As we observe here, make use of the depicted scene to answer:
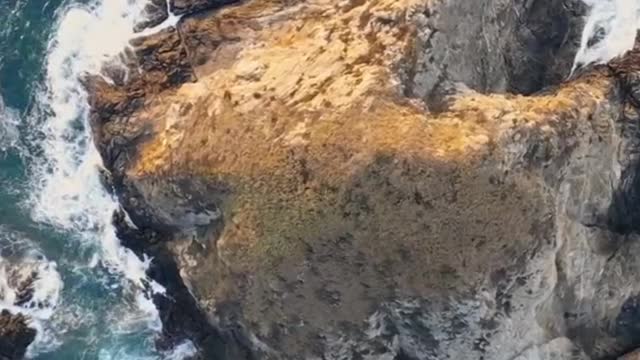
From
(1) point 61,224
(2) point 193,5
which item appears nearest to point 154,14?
(2) point 193,5

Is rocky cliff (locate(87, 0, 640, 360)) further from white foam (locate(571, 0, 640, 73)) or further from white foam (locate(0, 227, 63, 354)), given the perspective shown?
white foam (locate(0, 227, 63, 354))

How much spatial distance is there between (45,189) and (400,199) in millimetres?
14656

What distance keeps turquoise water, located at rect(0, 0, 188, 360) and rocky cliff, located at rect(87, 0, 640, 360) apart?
1.18 meters

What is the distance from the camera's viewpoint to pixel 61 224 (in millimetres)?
37156

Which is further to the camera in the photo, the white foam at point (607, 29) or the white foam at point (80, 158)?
the white foam at point (80, 158)

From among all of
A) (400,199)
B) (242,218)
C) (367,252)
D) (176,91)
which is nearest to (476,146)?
(400,199)

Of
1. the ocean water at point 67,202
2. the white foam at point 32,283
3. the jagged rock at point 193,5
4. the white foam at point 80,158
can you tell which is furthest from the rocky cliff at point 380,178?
the white foam at point 32,283

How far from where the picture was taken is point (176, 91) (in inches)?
1394

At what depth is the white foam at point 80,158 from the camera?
37.0 meters

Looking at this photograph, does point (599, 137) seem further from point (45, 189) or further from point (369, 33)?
point (45, 189)

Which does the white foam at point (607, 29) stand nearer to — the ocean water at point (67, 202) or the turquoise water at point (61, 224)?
the ocean water at point (67, 202)

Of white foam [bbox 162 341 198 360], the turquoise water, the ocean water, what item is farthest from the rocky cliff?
the turquoise water

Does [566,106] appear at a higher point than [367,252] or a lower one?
higher

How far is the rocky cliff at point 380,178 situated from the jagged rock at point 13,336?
16.1 ft
